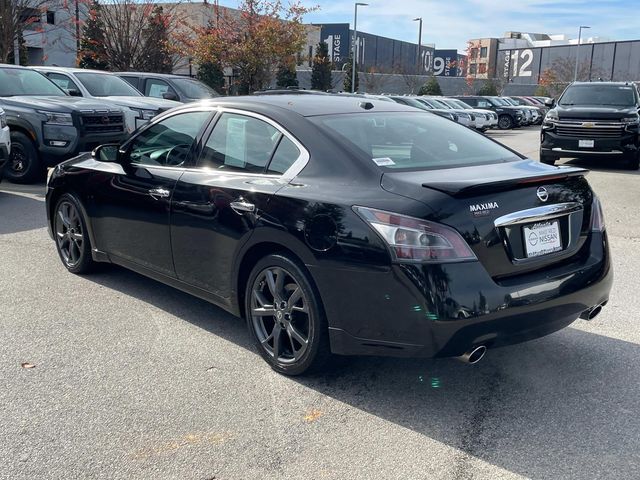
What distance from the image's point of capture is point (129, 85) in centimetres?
1492

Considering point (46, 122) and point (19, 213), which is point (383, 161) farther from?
point (46, 122)

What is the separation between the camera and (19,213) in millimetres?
8938

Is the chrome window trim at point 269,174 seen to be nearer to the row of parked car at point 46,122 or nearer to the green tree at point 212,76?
the row of parked car at point 46,122

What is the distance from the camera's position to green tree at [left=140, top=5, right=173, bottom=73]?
2688 cm

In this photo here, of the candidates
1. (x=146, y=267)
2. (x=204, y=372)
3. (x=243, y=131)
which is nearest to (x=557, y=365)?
(x=204, y=372)

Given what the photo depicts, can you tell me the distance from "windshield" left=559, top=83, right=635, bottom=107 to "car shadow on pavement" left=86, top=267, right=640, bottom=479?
12204 millimetres

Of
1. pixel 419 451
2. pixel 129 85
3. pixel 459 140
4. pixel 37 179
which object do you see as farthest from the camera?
pixel 129 85

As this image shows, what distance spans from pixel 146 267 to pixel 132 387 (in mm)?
1390

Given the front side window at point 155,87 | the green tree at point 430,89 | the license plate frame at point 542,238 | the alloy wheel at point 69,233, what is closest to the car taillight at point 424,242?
the license plate frame at point 542,238

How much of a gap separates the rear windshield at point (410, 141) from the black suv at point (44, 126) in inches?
307

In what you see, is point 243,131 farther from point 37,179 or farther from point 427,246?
point 37,179

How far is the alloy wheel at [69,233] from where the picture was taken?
590cm

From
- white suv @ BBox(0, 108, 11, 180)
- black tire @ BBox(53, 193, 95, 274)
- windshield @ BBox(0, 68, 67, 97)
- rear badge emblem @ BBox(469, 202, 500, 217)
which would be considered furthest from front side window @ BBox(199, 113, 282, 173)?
windshield @ BBox(0, 68, 67, 97)

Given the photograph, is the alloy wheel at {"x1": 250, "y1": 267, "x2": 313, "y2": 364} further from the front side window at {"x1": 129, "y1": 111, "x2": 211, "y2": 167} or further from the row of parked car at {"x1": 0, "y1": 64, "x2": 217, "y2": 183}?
the row of parked car at {"x1": 0, "y1": 64, "x2": 217, "y2": 183}
